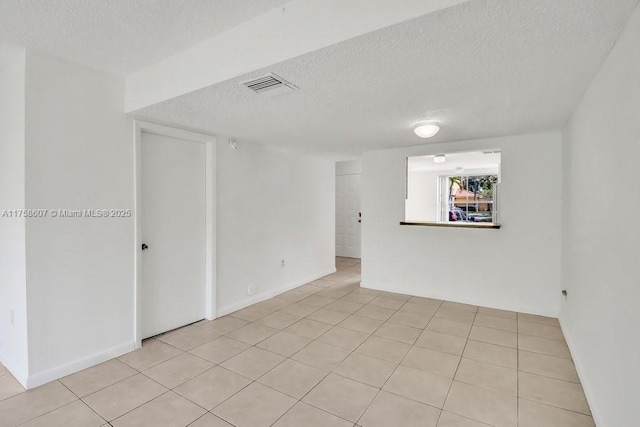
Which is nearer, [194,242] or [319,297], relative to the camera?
[194,242]

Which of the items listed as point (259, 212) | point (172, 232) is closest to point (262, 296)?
point (259, 212)

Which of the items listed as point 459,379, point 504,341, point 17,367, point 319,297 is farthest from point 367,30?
point 319,297

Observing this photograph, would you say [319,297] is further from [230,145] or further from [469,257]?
[230,145]

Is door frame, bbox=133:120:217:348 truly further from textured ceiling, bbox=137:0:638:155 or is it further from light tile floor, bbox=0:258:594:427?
light tile floor, bbox=0:258:594:427

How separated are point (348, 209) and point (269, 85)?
19.1 ft

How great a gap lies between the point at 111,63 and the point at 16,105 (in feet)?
2.36

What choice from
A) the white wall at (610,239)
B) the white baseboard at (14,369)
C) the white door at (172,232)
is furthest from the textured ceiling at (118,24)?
the white baseboard at (14,369)

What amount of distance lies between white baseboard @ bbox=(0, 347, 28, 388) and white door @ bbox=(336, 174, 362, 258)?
6175 mm

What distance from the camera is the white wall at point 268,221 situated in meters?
3.79

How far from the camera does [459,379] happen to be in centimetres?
234

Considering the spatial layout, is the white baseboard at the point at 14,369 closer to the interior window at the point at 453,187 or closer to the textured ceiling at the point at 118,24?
the textured ceiling at the point at 118,24

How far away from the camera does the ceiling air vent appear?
1.98 meters

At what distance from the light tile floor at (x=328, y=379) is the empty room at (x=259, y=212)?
0.02 metres

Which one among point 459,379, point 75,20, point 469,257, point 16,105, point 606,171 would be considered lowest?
point 459,379
